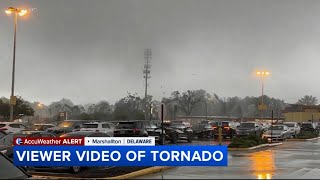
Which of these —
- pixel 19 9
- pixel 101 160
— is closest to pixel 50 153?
pixel 101 160

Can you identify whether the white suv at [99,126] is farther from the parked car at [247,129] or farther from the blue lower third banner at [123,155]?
the blue lower third banner at [123,155]

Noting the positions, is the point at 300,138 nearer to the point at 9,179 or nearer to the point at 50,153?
the point at 50,153

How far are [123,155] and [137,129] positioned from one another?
17.7 m

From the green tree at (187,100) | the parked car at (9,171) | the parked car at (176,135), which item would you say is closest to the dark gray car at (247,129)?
the parked car at (176,135)

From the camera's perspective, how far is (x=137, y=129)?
97.7 feet

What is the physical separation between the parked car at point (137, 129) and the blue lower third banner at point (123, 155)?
54.8 ft

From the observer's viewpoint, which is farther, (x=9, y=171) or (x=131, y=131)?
(x=131, y=131)

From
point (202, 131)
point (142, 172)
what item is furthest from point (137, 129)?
point (142, 172)

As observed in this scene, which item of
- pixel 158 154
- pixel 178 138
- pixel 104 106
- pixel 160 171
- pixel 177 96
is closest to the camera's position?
pixel 158 154

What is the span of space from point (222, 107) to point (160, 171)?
419ft

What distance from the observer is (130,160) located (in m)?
12.3

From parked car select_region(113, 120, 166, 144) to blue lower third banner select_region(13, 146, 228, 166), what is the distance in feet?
54.8

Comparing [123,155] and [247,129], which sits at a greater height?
[247,129]

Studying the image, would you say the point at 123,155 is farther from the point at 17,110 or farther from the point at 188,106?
the point at 188,106
